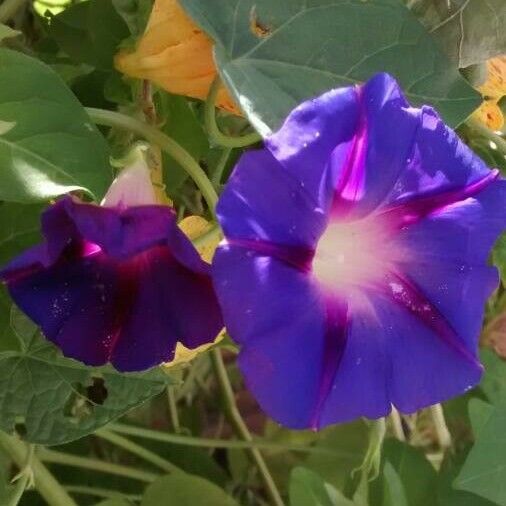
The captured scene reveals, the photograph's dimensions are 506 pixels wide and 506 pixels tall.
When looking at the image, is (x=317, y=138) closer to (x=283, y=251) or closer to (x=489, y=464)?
(x=283, y=251)

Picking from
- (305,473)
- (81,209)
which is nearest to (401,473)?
(305,473)

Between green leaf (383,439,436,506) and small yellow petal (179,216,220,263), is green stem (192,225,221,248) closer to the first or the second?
small yellow petal (179,216,220,263)

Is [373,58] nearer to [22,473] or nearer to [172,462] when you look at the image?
[22,473]

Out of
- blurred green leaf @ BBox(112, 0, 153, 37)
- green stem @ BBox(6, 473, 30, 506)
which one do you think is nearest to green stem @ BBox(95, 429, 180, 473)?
green stem @ BBox(6, 473, 30, 506)

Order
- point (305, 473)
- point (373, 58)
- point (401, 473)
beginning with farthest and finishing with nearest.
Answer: point (401, 473) < point (305, 473) < point (373, 58)

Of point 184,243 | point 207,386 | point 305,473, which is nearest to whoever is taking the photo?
point 184,243

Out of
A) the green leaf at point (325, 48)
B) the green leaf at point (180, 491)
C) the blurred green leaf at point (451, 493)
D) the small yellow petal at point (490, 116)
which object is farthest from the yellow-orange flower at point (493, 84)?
the green leaf at point (180, 491)
